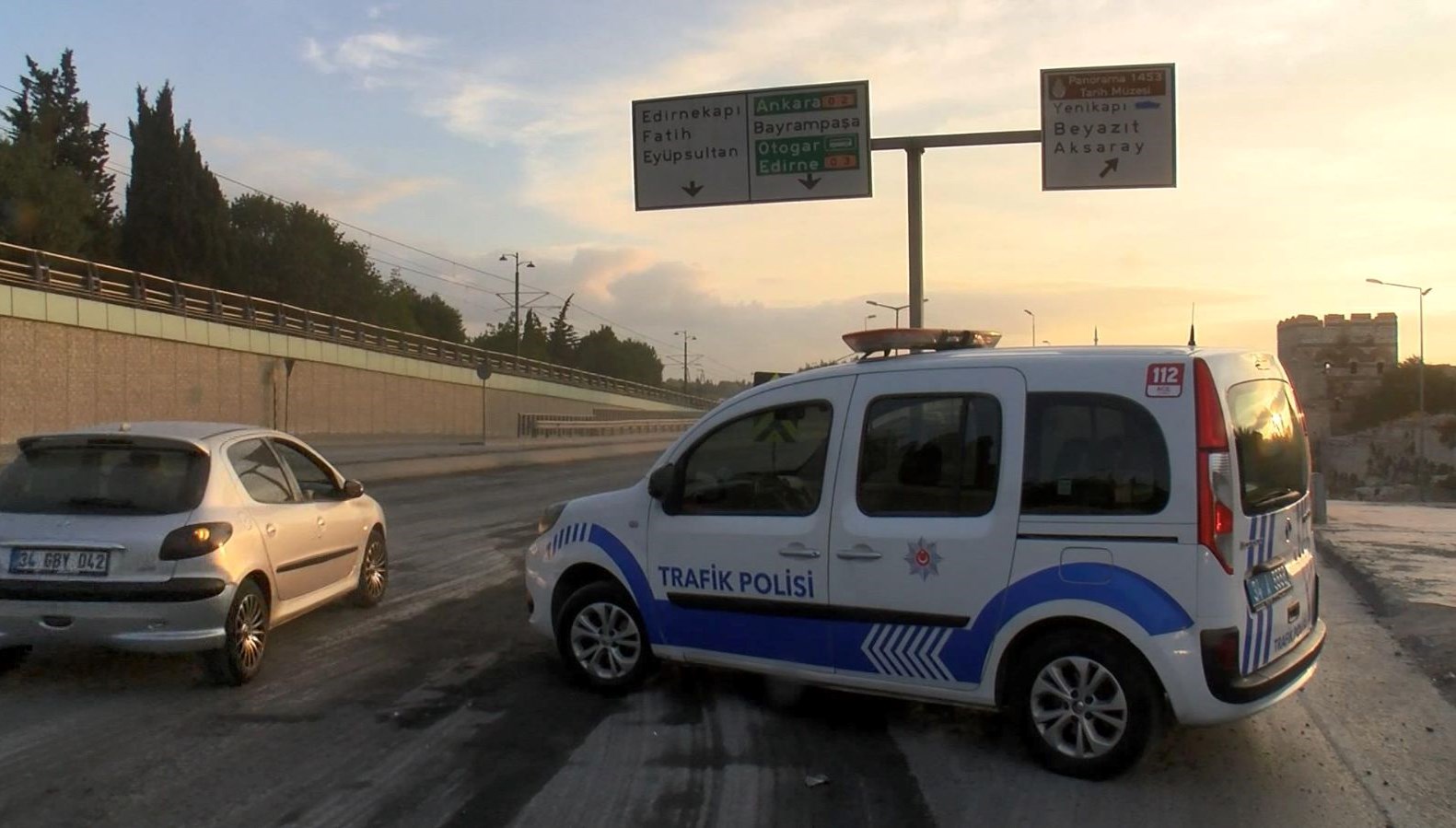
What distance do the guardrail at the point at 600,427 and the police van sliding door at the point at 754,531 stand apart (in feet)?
119

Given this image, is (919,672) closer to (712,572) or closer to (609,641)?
(712,572)

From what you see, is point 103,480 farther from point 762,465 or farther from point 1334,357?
point 1334,357

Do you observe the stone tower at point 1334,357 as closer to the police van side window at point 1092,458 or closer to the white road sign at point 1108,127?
the white road sign at point 1108,127

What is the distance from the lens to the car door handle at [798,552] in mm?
5707

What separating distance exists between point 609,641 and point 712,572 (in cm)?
89

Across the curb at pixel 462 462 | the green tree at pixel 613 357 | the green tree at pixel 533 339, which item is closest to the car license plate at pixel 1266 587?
the curb at pixel 462 462

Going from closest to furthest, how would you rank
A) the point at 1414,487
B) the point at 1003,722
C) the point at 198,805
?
the point at 198,805 < the point at 1003,722 < the point at 1414,487

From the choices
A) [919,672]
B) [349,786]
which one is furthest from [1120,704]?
[349,786]

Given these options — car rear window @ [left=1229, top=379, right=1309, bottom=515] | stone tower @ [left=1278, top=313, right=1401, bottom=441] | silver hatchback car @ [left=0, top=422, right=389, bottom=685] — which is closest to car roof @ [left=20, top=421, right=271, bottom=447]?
silver hatchback car @ [left=0, top=422, right=389, bottom=685]

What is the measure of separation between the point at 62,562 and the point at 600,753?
129 inches

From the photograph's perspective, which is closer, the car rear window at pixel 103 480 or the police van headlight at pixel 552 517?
the car rear window at pixel 103 480

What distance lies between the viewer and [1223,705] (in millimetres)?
4754

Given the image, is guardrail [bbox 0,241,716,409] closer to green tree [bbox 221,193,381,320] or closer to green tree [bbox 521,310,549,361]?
green tree [bbox 221,193,381,320]

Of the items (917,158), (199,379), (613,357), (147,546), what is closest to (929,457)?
(147,546)
